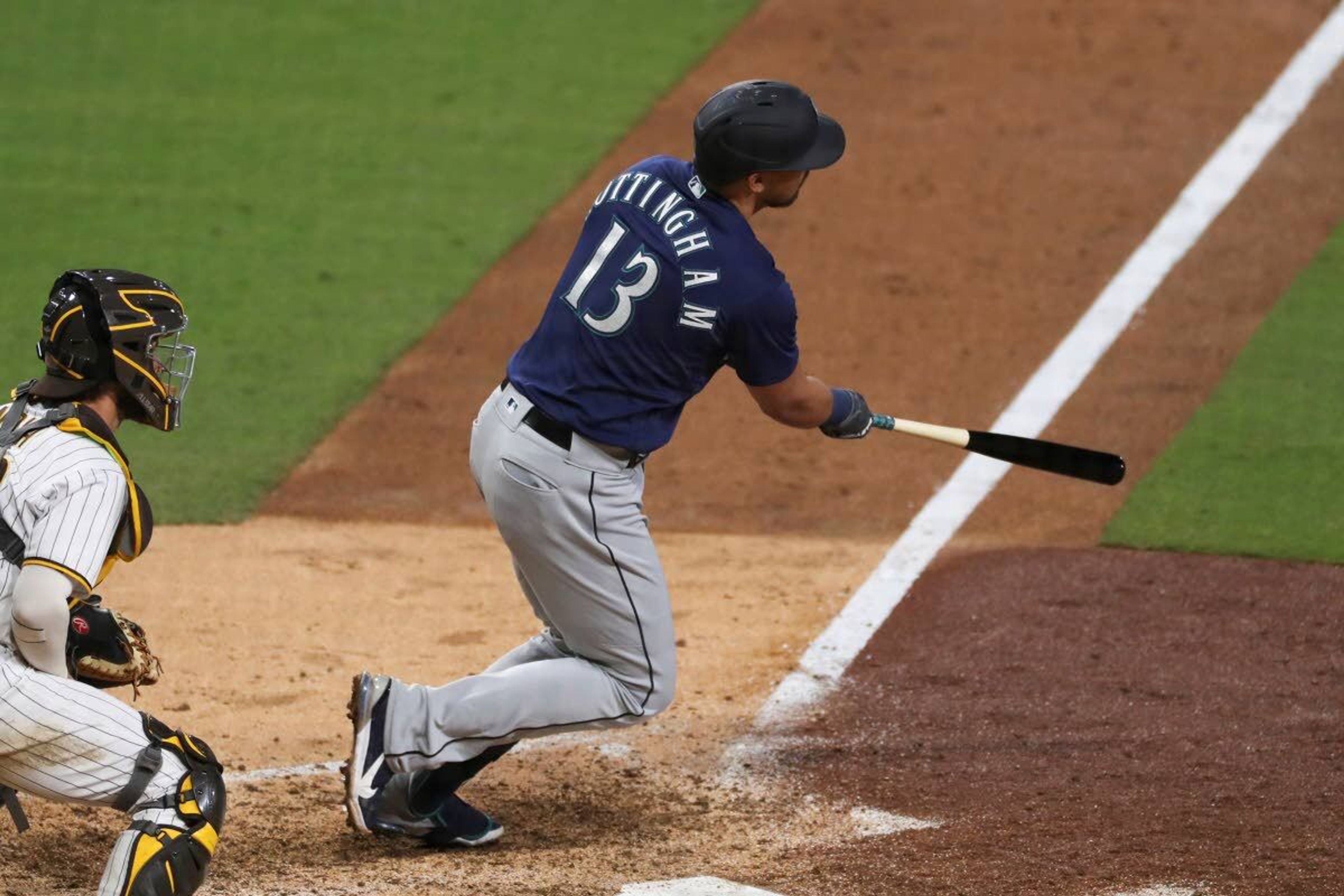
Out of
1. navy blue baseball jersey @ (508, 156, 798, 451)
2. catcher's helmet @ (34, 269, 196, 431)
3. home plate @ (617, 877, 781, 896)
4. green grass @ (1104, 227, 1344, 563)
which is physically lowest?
green grass @ (1104, 227, 1344, 563)

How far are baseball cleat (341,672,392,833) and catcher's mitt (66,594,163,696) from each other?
20.5 inches

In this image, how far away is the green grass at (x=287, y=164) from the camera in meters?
8.16

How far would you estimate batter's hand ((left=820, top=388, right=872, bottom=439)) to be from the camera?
4.55 metres

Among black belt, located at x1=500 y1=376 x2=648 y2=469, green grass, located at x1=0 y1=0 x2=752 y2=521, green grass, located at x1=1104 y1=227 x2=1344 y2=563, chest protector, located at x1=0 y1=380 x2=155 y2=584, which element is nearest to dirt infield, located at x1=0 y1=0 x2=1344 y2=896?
green grass, located at x1=1104 y1=227 x2=1344 y2=563

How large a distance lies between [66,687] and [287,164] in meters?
6.70

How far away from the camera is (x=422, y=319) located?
870 cm

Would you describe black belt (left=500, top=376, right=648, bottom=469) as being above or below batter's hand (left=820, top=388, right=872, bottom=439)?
above

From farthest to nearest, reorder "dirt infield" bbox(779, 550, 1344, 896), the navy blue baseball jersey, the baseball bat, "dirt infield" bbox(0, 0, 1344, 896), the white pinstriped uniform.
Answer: the baseball bat, "dirt infield" bbox(0, 0, 1344, 896), "dirt infield" bbox(779, 550, 1344, 896), the navy blue baseball jersey, the white pinstriped uniform

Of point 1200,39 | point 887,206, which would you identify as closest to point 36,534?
point 887,206

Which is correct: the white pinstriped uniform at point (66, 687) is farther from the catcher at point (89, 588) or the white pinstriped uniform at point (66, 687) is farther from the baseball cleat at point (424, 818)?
the baseball cleat at point (424, 818)

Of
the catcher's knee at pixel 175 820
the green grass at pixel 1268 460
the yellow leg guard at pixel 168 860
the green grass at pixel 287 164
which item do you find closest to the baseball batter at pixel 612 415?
the catcher's knee at pixel 175 820

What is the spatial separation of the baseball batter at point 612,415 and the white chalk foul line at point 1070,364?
33.8 inches

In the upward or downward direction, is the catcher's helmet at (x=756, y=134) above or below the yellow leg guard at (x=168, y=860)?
above

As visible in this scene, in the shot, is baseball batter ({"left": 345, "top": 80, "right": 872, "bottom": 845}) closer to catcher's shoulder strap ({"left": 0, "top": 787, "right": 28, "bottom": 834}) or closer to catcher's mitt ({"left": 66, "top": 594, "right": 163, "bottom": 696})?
catcher's mitt ({"left": 66, "top": 594, "right": 163, "bottom": 696})
